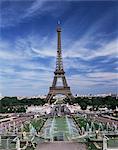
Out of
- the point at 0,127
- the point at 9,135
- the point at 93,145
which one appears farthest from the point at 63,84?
the point at 93,145

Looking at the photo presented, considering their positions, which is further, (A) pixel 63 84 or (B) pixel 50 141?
(A) pixel 63 84

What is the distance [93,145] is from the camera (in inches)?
217

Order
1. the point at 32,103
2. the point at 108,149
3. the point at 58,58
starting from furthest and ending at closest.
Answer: the point at 32,103, the point at 58,58, the point at 108,149

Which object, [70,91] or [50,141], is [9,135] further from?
[70,91]

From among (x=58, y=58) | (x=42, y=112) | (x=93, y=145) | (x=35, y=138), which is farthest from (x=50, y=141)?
(x=58, y=58)

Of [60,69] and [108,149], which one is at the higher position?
[60,69]

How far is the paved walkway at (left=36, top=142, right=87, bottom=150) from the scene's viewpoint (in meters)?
5.16

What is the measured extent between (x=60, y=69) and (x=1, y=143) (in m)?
11.9

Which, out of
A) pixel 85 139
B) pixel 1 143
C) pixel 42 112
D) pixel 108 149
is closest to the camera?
pixel 108 149

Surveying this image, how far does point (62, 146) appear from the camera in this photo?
17.6 feet

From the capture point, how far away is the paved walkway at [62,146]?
203 inches

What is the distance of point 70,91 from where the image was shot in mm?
17922

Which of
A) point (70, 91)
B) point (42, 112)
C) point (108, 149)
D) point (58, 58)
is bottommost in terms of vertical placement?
point (108, 149)

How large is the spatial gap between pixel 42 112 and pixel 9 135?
25.8 ft
